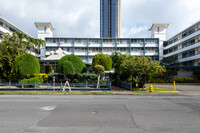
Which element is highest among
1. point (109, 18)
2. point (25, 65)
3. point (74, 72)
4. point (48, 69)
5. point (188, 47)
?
point (109, 18)

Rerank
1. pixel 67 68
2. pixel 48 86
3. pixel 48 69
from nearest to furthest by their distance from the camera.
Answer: pixel 48 86
pixel 67 68
pixel 48 69

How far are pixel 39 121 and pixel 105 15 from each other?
11032cm

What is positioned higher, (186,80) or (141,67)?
(141,67)

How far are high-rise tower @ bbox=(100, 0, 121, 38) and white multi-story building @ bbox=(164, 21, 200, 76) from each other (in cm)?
6600

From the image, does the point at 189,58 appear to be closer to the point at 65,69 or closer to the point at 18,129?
the point at 65,69

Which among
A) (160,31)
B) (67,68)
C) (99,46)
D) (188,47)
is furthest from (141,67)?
(160,31)

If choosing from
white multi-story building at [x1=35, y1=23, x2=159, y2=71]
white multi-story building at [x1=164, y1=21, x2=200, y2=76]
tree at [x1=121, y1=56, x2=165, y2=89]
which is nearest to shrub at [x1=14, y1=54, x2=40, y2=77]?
tree at [x1=121, y1=56, x2=165, y2=89]

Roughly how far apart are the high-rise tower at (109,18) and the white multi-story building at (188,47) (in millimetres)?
65996

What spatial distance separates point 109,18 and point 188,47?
260 ft

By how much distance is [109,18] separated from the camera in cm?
10738

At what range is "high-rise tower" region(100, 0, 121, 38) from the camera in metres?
107

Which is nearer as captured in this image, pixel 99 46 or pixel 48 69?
pixel 48 69

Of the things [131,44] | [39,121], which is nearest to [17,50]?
[39,121]

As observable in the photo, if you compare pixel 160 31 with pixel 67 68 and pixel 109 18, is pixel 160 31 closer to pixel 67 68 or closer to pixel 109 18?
pixel 67 68
